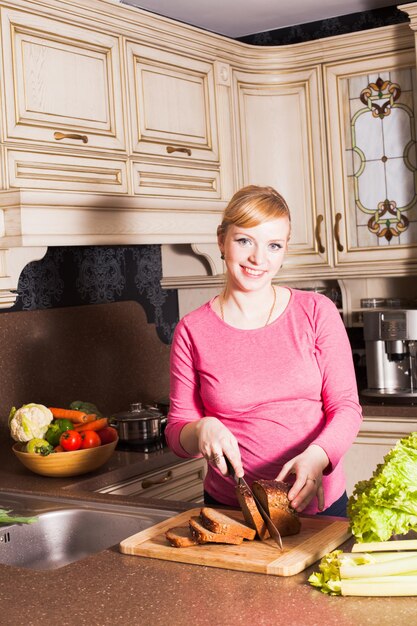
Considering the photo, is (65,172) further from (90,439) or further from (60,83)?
(90,439)

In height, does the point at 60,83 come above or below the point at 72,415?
above

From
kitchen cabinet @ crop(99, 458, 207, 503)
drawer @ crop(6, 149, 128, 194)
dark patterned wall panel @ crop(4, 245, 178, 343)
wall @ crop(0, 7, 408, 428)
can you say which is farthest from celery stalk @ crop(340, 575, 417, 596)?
dark patterned wall panel @ crop(4, 245, 178, 343)

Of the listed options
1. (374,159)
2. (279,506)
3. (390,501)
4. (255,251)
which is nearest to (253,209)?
(255,251)

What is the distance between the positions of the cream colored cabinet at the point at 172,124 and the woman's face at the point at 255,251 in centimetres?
114

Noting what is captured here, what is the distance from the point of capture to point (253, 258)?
187cm

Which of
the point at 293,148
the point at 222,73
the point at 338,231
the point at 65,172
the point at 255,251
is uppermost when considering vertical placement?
the point at 222,73

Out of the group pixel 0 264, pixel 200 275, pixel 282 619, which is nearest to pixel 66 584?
pixel 282 619

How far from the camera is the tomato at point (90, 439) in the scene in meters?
2.60

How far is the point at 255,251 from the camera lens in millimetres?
1862

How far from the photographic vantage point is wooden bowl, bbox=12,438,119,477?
2.52 metres

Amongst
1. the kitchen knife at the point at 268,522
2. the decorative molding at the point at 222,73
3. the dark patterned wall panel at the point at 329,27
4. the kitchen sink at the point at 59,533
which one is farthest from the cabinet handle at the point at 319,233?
the kitchen knife at the point at 268,522

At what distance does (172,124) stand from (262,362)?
4.91 ft

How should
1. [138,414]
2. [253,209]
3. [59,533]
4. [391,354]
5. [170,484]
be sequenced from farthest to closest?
[391,354]
[138,414]
[170,484]
[59,533]
[253,209]

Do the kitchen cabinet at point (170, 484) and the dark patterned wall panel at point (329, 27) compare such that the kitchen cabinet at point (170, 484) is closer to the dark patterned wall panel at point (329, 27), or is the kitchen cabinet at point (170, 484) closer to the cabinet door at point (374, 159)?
the cabinet door at point (374, 159)
